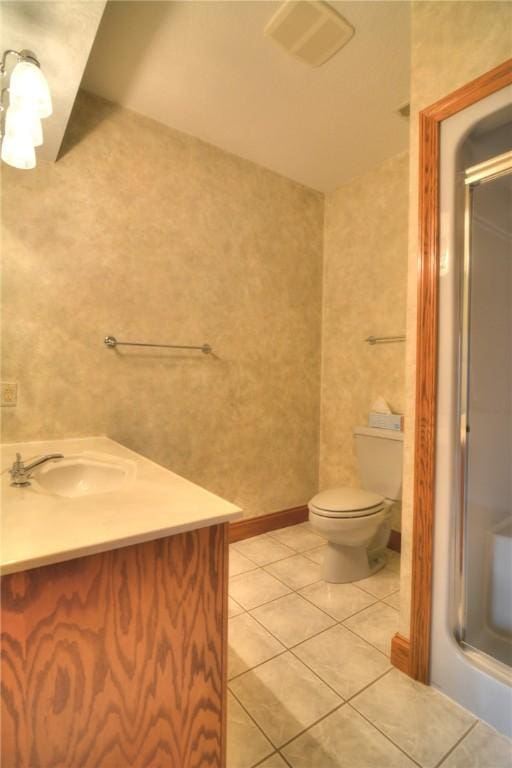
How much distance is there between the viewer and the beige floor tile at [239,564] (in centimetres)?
203

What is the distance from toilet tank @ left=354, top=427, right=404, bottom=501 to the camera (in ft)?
6.86

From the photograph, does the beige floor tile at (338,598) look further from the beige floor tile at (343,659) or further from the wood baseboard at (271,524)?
the wood baseboard at (271,524)

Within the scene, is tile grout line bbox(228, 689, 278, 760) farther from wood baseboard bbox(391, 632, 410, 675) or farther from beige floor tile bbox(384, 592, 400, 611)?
beige floor tile bbox(384, 592, 400, 611)

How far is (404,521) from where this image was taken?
134 cm

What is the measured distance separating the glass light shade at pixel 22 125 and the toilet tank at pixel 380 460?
2072mm

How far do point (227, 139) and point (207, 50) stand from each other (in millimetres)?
612

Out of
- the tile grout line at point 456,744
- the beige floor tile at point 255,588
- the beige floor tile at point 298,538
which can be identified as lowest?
the beige floor tile at point 298,538

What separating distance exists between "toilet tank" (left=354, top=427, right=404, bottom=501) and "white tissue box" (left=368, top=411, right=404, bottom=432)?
0.03 metres

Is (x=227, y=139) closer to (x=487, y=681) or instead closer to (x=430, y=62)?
(x=430, y=62)

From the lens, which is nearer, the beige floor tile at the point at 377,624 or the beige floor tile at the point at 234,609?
the beige floor tile at the point at 377,624

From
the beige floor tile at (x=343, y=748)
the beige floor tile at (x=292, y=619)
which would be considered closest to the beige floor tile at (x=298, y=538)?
the beige floor tile at (x=292, y=619)

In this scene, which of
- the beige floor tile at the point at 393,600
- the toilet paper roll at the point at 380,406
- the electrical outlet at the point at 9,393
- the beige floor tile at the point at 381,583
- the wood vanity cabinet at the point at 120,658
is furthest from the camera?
the toilet paper roll at the point at 380,406

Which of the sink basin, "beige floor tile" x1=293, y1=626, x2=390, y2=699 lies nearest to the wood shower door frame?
"beige floor tile" x1=293, y1=626, x2=390, y2=699

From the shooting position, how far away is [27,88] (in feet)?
3.36
